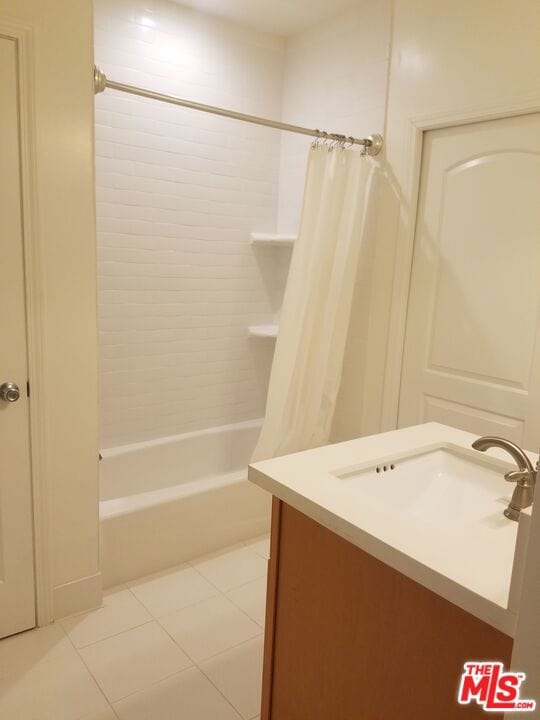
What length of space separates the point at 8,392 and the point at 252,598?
1.28 meters

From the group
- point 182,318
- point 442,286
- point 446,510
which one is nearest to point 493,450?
point 446,510

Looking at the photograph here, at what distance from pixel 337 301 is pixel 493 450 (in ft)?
4.03

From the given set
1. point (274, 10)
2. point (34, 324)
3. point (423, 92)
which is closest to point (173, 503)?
point (34, 324)

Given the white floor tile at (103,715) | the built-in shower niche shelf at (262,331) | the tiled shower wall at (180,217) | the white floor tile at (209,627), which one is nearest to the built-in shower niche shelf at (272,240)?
the tiled shower wall at (180,217)

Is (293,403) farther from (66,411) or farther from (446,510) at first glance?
(446,510)

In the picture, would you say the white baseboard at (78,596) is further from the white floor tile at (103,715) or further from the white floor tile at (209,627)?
the white floor tile at (103,715)

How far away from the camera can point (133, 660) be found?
6.35 feet

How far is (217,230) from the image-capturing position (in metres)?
3.17

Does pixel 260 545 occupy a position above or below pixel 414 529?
below

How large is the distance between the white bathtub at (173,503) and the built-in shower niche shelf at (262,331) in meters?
0.60

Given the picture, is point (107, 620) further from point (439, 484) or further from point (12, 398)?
point (439, 484)

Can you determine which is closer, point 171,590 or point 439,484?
point 439,484

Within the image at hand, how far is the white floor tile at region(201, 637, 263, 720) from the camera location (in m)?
1.79

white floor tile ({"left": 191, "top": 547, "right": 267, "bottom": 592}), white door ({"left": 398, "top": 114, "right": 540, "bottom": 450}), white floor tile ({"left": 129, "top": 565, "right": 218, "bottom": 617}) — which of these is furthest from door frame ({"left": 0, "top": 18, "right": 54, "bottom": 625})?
white door ({"left": 398, "top": 114, "right": 540, "bottom": 450})
